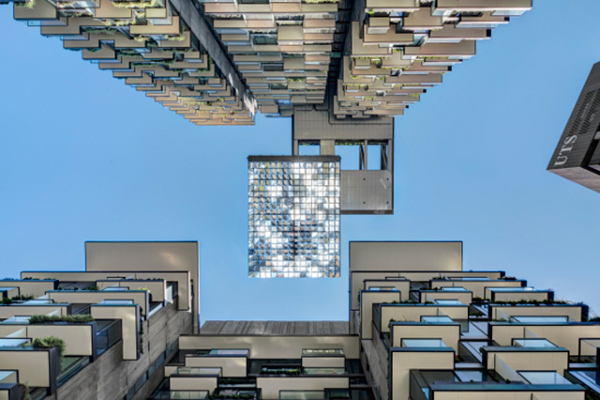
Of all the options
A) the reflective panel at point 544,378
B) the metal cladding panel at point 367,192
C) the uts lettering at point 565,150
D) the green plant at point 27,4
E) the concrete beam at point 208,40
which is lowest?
the reflective panel at point 544,378

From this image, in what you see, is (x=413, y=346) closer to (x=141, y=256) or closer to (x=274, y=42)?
(x=274, y=42)

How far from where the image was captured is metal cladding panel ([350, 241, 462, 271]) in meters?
24.8

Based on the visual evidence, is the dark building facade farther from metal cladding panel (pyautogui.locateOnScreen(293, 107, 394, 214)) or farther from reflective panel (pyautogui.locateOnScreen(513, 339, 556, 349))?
reflective panel (pyautogui.locateOnScreen(513, 339, 556, 349))

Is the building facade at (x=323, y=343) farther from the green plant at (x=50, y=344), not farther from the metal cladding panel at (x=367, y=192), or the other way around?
the metal cladding panel at (x=367, y=192)

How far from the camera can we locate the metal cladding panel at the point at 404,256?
2477 cm

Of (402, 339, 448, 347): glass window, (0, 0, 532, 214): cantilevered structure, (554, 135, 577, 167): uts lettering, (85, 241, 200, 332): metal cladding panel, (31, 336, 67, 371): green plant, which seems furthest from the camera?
(85, 241, 200, 332): metal cladding panel

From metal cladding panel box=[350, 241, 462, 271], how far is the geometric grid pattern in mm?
4799

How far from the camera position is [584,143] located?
2147cm

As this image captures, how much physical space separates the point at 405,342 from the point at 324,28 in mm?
10576

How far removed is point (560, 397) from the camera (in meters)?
8.09

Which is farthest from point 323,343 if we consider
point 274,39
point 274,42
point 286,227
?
point 274,39

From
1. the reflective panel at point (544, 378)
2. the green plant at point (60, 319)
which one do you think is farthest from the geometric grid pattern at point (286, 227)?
the reflective panel at point (544, 378)

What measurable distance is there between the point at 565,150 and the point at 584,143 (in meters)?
2.03

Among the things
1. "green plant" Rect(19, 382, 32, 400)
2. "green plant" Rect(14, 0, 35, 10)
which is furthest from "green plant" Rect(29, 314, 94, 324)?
"green plant" Rect(14, 0, 35, 10)
